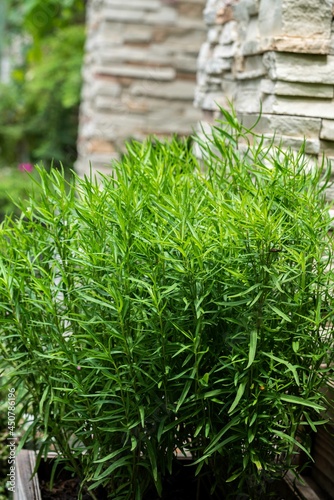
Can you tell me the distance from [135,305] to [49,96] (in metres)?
7.09

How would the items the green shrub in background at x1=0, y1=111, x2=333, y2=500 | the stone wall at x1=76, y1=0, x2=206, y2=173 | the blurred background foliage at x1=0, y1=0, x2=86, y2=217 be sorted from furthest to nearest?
the blurred background foliage at x1=0, y1=0, x2=86, y2=217 < the stone wall at x1=76, y1=0, x2=206, y2=173 < the green shrub in background at x1=0, y1=111, x2=333, y2=500

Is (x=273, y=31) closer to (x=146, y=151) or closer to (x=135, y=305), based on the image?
(x=146, y=151)

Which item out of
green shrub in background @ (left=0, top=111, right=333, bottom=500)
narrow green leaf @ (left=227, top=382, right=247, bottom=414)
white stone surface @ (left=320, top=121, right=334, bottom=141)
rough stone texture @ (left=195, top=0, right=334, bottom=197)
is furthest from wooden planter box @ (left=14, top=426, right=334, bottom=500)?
white stone surface @ (left=320, top=121, right=334, bottom=141)

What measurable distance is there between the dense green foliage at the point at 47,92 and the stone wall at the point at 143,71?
1798mm

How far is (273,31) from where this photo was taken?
7.79 ft

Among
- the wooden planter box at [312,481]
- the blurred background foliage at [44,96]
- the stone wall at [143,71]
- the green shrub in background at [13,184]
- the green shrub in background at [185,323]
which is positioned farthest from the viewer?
the blurred background foliage at [44,96]

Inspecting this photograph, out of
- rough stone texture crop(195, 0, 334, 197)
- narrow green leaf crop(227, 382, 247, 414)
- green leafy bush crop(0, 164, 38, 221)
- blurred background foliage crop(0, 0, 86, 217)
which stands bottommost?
green leafy bush crop(0, 164, 38, 221)

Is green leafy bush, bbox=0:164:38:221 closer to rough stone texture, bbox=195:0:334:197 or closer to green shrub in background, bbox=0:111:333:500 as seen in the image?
rough stone texture, bbox=195:0:334:197

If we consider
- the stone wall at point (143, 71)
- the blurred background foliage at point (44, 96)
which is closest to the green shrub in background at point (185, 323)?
the stone wall at point (143, 71)

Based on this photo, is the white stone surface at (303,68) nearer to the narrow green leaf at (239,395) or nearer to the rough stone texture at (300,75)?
the rough stone texture at (300,75)

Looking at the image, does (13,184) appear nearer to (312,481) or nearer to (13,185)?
(13,185)

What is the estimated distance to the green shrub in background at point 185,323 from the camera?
1.71 m

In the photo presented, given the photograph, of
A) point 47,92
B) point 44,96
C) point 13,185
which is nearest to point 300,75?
point 13,185

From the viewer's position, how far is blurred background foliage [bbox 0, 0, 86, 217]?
26.5 feet
